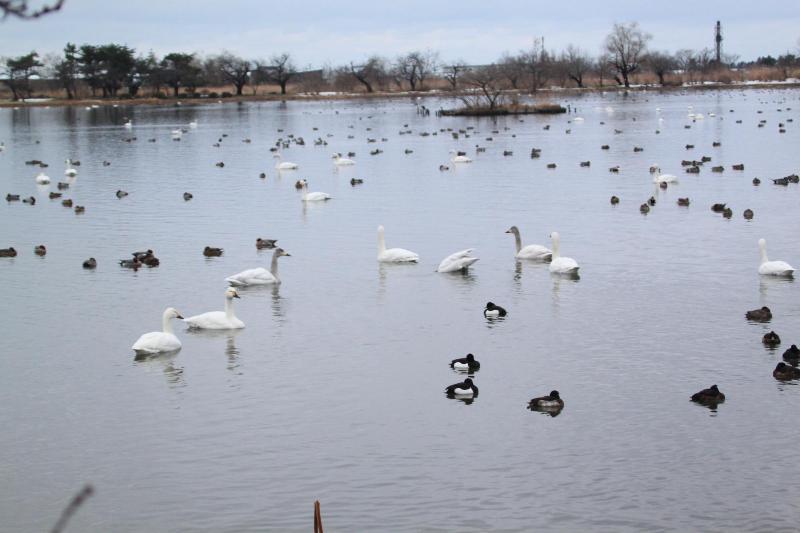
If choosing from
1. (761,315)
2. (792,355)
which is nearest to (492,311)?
(761,315)

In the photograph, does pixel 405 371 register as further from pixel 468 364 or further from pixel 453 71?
pixel 453 71

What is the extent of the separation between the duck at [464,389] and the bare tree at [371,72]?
133499mm

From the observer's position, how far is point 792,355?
13094 millimetres

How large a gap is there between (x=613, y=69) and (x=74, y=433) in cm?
13062

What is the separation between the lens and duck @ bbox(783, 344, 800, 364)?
1307 centimetres

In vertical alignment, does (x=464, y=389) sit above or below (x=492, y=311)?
below

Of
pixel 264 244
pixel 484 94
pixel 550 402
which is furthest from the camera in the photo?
pixel 484 94

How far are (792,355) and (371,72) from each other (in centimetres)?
13878

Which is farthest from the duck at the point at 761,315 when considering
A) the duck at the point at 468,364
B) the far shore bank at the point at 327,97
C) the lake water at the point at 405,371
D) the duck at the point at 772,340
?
the far shore bank at the point at 327,97

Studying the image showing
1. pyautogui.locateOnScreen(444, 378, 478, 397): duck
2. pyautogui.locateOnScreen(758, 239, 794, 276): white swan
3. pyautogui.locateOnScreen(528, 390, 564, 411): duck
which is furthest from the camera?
pyautogui.locateOnScreen(758, 239, 794, 276): white swan

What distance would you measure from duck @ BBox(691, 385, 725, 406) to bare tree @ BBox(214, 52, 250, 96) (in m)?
124

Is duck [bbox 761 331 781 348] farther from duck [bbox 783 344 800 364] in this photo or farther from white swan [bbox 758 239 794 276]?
white swan [bbox 758 239 794 276]

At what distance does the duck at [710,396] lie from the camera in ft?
38.9

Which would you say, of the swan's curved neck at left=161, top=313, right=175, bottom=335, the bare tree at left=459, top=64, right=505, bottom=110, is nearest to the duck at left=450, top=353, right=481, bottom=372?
the swan's curved neck at left=161, top=313, right=175, bottom=335
